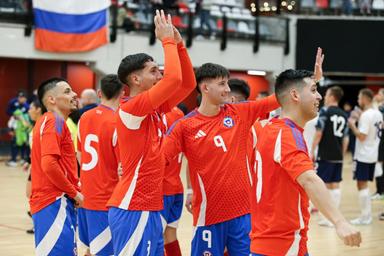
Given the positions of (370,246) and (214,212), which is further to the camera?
(370,246)

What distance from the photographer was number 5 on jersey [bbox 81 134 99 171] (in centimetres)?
662

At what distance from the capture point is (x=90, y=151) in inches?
262

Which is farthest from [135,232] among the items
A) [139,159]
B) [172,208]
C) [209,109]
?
[172,208]

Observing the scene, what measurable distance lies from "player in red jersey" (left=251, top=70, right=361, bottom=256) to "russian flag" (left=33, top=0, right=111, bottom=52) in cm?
1606

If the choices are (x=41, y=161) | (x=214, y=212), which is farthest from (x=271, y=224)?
(x=41, y=161)

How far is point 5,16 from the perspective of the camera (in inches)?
771

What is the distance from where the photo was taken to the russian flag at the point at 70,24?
19812 mm

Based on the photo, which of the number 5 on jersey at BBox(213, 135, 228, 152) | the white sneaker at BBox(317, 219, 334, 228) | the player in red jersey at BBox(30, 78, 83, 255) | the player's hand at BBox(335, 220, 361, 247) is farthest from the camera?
the white sneaker at BBox(317, 219, 334, 228)

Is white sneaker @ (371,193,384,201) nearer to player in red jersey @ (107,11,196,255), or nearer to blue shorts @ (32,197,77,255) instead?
blue shorts @ (32,197,77,255)

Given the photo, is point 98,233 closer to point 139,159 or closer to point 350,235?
point 139,159

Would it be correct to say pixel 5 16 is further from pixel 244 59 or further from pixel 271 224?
pixel 271 224

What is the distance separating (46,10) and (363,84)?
13354 mm

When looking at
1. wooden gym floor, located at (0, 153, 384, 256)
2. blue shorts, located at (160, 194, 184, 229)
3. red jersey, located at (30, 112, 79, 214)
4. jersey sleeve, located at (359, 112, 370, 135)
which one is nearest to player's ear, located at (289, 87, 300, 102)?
red jersey, located at (30, 112, 79, 214)

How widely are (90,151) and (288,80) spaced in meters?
2.63
